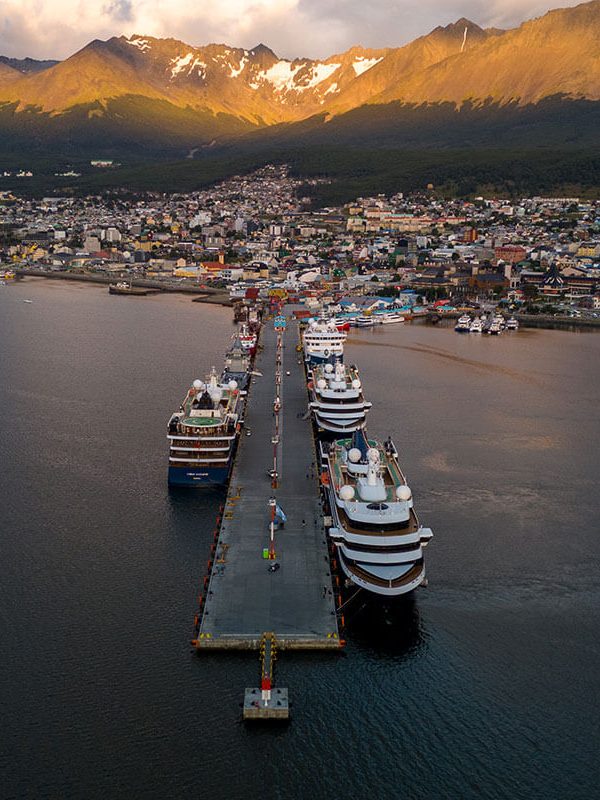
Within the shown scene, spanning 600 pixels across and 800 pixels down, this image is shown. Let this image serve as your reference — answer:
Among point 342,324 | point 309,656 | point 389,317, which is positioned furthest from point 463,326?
point 309,656

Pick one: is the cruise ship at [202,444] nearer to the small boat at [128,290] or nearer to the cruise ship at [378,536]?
the cruise ship at [378,536]

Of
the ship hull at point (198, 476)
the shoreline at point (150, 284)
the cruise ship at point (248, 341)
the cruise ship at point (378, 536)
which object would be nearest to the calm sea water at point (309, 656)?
the ship hull at point (198, 476)

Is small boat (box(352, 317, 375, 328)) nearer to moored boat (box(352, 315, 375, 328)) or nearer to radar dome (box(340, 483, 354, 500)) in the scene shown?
moored boat (box(352, 315, 375, 328))

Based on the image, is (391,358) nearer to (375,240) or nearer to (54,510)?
(54,510)

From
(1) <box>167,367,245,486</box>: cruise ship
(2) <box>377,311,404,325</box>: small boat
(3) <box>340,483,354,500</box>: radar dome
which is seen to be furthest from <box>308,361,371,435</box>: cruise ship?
(2) <box>377,311,404,325</box>: small boat

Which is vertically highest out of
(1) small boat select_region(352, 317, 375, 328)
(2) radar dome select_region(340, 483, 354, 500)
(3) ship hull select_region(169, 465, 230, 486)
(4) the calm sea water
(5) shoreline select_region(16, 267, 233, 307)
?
(2) radar dome select_region(340, 483, 354, 500)

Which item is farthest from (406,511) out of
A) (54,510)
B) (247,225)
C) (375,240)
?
(247,225)
